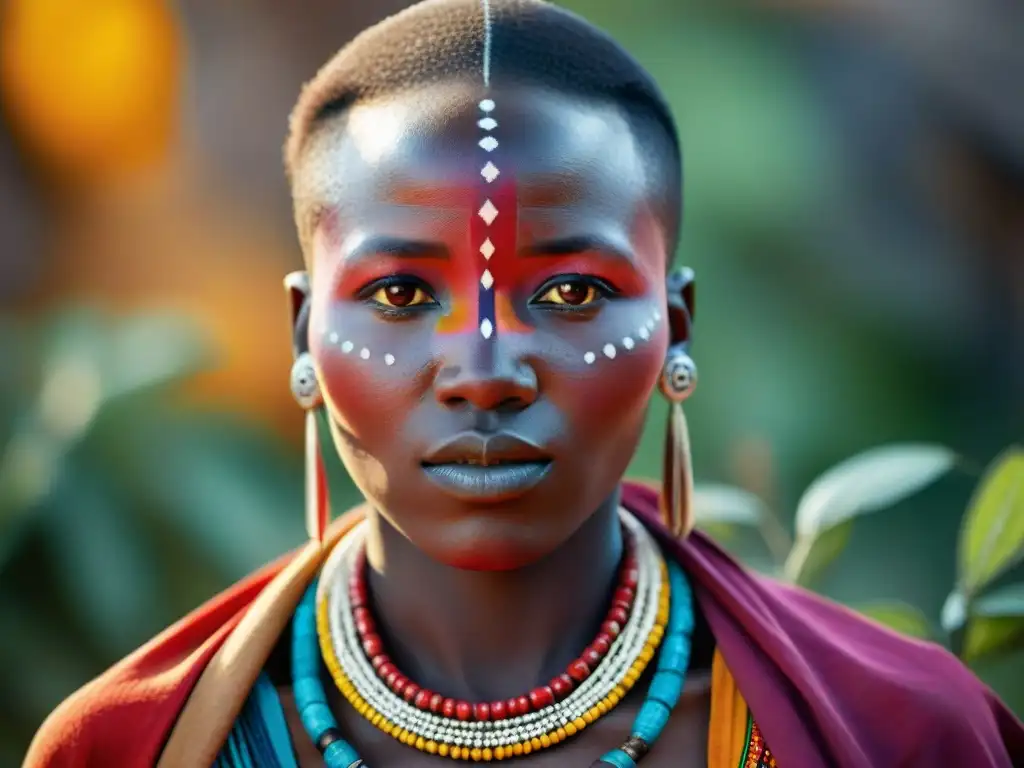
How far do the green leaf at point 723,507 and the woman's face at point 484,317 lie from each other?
788 mm

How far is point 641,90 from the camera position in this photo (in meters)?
1.75

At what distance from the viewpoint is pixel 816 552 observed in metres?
2.33

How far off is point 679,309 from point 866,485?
27.2 inches

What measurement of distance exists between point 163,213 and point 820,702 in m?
2.88

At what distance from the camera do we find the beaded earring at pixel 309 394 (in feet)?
5.65

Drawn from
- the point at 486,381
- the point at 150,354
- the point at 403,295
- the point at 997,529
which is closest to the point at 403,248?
the point at 403,295

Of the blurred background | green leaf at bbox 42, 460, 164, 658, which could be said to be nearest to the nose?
green leaf at bbox 42, 460, 164, 658

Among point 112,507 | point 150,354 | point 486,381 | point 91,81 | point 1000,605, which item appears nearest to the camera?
point 486,381

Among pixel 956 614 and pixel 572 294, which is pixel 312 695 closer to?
pixel 572 294

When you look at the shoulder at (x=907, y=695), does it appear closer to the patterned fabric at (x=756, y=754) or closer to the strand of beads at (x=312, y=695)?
the patterned fabric at (x=756, y=754)

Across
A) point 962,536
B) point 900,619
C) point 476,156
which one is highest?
point 476,156

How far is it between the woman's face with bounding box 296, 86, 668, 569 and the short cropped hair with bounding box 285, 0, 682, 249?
33mm

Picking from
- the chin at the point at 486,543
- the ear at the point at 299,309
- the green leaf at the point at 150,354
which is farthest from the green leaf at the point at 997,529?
the green leaf at the point at 150,354

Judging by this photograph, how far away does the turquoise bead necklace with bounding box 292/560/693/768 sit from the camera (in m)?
1.66
